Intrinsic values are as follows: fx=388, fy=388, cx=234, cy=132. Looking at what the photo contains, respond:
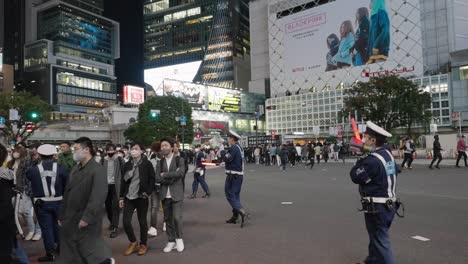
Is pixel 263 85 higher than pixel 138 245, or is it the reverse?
pixel 263 85

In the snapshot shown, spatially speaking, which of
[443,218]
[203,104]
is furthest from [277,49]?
[443,218]

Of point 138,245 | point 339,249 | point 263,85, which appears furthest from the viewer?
point 263,85

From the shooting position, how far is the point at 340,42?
3273 inches

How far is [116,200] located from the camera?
786 cm

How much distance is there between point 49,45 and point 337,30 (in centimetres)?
7747

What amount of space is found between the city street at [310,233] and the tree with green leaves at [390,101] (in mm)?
25431

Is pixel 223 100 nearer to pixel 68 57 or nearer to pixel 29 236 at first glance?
pixel 68 57

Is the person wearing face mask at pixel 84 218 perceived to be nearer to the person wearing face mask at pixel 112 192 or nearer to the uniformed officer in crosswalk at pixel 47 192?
the uniformed officer in crosswalk at pixel 47 192

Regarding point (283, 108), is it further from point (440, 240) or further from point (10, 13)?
point (10, 13)

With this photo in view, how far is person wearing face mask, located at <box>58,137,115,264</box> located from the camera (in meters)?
4.26

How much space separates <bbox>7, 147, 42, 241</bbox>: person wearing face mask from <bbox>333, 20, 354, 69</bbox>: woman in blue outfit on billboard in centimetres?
8100

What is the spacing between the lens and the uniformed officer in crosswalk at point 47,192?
5789 millimetres

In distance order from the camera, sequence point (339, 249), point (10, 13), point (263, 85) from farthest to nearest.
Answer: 1. point (10, 13)
2. point (263, 85)
3. point (339, 249)

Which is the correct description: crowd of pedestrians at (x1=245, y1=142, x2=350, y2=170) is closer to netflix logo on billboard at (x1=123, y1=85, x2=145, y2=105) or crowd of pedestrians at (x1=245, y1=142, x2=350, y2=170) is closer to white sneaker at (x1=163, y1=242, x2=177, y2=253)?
white sneaker at (x1=163, y1=242, x2=177, y2=253)
